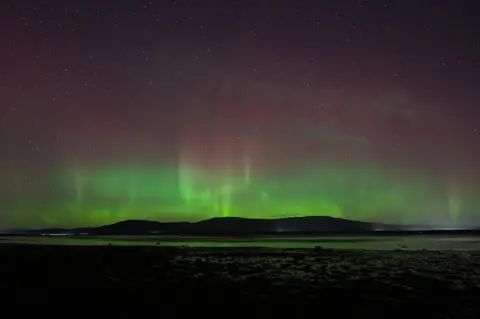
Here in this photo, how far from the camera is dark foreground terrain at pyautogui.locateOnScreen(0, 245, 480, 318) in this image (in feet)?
60.8

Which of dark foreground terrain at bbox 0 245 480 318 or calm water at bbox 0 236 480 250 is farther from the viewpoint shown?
calm water at bbox 0 236 480 250

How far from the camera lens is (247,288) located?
2417 centimetres

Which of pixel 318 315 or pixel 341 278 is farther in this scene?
pixel 341 278

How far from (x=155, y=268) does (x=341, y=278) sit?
43.1 feet

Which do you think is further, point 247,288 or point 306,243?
point 306,243

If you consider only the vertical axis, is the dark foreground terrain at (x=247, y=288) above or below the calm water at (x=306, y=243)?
below

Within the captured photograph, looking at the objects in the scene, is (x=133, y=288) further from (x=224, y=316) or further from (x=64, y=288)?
(x=224, y=316)

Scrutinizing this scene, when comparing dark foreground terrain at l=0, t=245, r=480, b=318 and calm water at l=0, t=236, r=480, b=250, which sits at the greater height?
calm water at l=0, t=236, r=480, b=250

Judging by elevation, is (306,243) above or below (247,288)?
above

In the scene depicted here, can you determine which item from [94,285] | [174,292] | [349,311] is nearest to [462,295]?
[349,311]

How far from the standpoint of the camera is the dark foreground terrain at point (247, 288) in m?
18.5

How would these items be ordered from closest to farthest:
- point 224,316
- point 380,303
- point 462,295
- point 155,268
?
point 224,316 < point 380,303 < point 462,295 < point 155,268

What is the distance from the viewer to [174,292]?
22.8 meters

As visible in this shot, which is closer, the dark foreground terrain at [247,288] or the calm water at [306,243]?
the dark foreground terrain at [247,288]
